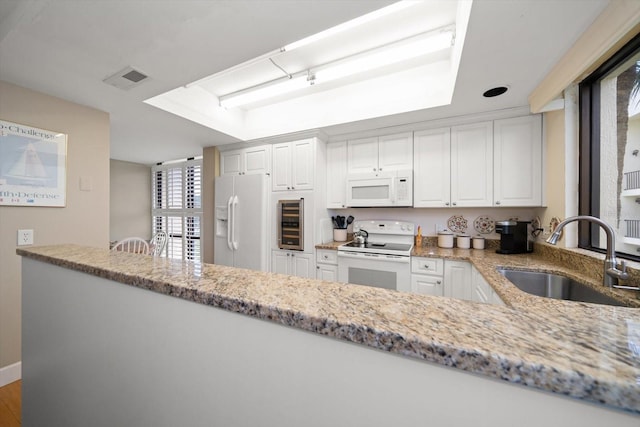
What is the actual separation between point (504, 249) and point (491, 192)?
58 centimetres

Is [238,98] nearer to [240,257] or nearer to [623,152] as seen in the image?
[240,257]

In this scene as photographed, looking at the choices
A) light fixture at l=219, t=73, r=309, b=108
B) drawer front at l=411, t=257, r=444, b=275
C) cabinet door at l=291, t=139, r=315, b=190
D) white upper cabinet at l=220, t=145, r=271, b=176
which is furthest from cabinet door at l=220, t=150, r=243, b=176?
drawer front at l=411, t=257, r=444, b=275

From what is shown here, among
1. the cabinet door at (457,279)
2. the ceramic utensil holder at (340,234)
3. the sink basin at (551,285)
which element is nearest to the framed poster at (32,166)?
the ceramic utensil holder at (340,234)

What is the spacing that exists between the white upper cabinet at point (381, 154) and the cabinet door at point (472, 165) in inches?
18.4

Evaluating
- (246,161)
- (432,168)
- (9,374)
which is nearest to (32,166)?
(9,374)

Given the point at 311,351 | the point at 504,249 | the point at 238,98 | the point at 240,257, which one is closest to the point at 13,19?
the point at 238,98

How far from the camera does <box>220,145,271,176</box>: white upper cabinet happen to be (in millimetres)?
3193

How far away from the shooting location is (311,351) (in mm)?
454

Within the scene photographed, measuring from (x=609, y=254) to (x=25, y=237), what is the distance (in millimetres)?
3781

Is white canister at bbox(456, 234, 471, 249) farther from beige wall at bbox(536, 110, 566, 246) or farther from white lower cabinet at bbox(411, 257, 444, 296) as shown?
beige wall at bbox(536, 110, 566, 246)

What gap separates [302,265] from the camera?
2.93 metres

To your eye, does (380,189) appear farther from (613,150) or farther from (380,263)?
(613,150)

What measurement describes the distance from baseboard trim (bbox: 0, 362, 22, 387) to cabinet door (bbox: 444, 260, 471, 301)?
3587 millimetres

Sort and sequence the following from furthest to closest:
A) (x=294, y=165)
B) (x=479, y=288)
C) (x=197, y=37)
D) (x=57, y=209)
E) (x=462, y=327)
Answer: (x=294, y=165)
(x=57, y=209)
(x=479, y=288)
(x=197, y=37)
(x=462, y=327)
